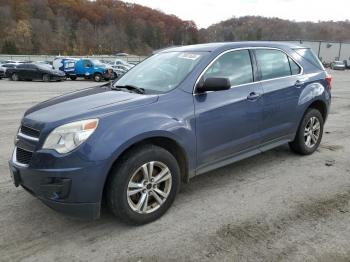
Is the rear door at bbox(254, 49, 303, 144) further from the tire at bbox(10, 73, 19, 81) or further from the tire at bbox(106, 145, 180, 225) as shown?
the tire at bbox(10, 73, 19, 81)

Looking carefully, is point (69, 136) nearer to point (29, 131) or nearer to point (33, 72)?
point (29, 131)

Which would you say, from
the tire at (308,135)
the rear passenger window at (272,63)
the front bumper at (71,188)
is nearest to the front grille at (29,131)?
the front bumper at (71,188)

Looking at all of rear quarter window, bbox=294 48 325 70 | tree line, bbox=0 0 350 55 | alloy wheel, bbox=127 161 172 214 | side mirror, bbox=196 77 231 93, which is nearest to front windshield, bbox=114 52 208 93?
side mirror, bbox=196 77 231 93

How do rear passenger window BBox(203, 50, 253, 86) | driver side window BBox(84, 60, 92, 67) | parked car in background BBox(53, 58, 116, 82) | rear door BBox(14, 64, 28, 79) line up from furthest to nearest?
driver side window BBox(84, 60, 92, 67), parked car in background BBox(53, 58, 116, 82), rear door BBox(14, 64, 28, 79), rear passenger window BBox(203, 50, 253, 86)

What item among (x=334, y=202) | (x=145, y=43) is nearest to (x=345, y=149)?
(x=334, y=202)

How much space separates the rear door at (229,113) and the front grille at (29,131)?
63.7 inches

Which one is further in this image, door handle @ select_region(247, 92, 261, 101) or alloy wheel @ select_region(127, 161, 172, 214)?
door handle @ select_region(247, 92, 261, 101)

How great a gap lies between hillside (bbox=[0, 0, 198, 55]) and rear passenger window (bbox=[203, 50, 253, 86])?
9657cm

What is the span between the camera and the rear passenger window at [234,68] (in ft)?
14.4

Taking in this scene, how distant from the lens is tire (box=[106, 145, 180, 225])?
3.45 metres

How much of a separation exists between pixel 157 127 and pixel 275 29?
105660mm

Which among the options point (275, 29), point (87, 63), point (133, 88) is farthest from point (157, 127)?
point (275, 29)

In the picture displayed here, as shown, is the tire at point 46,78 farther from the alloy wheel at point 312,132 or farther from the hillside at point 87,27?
the hillside at point 87,27

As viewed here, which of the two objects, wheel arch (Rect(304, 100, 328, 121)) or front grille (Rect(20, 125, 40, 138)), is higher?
front grille (Rect(20, 125, 40, 138))
